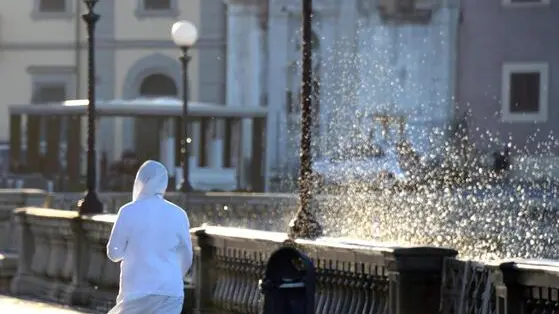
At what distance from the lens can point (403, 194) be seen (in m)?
30.3

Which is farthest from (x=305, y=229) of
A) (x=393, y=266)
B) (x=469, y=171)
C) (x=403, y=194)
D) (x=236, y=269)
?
(x=469, y=171)

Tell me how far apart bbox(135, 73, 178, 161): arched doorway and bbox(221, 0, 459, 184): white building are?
362 cm

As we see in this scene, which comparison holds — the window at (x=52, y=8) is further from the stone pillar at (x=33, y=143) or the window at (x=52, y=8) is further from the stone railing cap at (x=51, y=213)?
the stone railing cap at (x=51, y=213)

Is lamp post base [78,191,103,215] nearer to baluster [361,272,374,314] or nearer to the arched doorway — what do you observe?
baluster [361,272,374,314]

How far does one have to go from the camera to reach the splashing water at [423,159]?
2383cm

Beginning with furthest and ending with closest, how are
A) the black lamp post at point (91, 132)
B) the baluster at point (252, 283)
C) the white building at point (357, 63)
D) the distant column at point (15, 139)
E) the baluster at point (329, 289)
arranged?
1. the white building at point (357, 63)
2. the distant column at point (15, 139)
3. the black lamp post at point (91, 132)
4. the baluster at point (252, 283)
5. the baluster at point (329, 289)

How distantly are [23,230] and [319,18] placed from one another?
92.7ft

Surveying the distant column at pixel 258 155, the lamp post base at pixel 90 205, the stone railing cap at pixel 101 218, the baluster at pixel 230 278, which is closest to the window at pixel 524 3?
the distant column at pixel 258 155

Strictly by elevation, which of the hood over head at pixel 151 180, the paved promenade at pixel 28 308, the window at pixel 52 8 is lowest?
the paved promenade at pixel 28 308

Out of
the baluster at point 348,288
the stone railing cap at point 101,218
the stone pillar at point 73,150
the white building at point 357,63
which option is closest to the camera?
the baluster at point 348,288

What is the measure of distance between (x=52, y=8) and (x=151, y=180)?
45251 mm

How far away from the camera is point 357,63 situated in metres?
50.2

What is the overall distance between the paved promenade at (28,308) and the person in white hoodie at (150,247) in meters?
7.74

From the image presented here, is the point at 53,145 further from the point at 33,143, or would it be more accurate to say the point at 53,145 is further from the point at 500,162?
the point at 500,162
